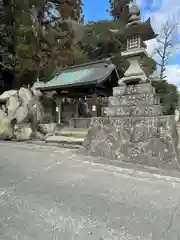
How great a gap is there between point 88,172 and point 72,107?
10.6 meters

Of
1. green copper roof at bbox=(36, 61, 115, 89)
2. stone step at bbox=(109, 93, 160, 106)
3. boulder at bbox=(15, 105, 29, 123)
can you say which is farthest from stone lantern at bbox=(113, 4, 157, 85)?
boulder at bbox=(15, 105, 29, 123)

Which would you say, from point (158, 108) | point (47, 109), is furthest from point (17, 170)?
point (47, 109)

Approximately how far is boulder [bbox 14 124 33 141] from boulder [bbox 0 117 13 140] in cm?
29

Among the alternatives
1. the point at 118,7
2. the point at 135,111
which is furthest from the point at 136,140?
the point at 118,7

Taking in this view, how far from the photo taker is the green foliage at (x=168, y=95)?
1371cm

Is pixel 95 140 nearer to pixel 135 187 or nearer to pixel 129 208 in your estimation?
pixel 135 187

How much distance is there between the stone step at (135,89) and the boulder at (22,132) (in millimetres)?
5519

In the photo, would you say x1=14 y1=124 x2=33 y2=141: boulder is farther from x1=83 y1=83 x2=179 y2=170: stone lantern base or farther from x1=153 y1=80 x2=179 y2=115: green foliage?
x1=153 y1=80 x2=179 y2=115: green foliage

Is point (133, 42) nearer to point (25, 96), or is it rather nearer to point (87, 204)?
point (87, 204)

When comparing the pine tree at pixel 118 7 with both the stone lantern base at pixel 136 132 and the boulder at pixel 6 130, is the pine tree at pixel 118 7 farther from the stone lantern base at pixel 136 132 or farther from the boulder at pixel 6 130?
the stone lantern base at pixel 136 132

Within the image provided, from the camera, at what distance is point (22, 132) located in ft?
29.5

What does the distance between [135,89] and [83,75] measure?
17.5 ft

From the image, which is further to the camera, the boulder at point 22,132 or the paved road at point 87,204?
the boulder at point 22,132

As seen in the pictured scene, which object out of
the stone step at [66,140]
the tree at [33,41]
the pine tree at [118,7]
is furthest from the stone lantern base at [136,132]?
the pine tree at [118,7]
